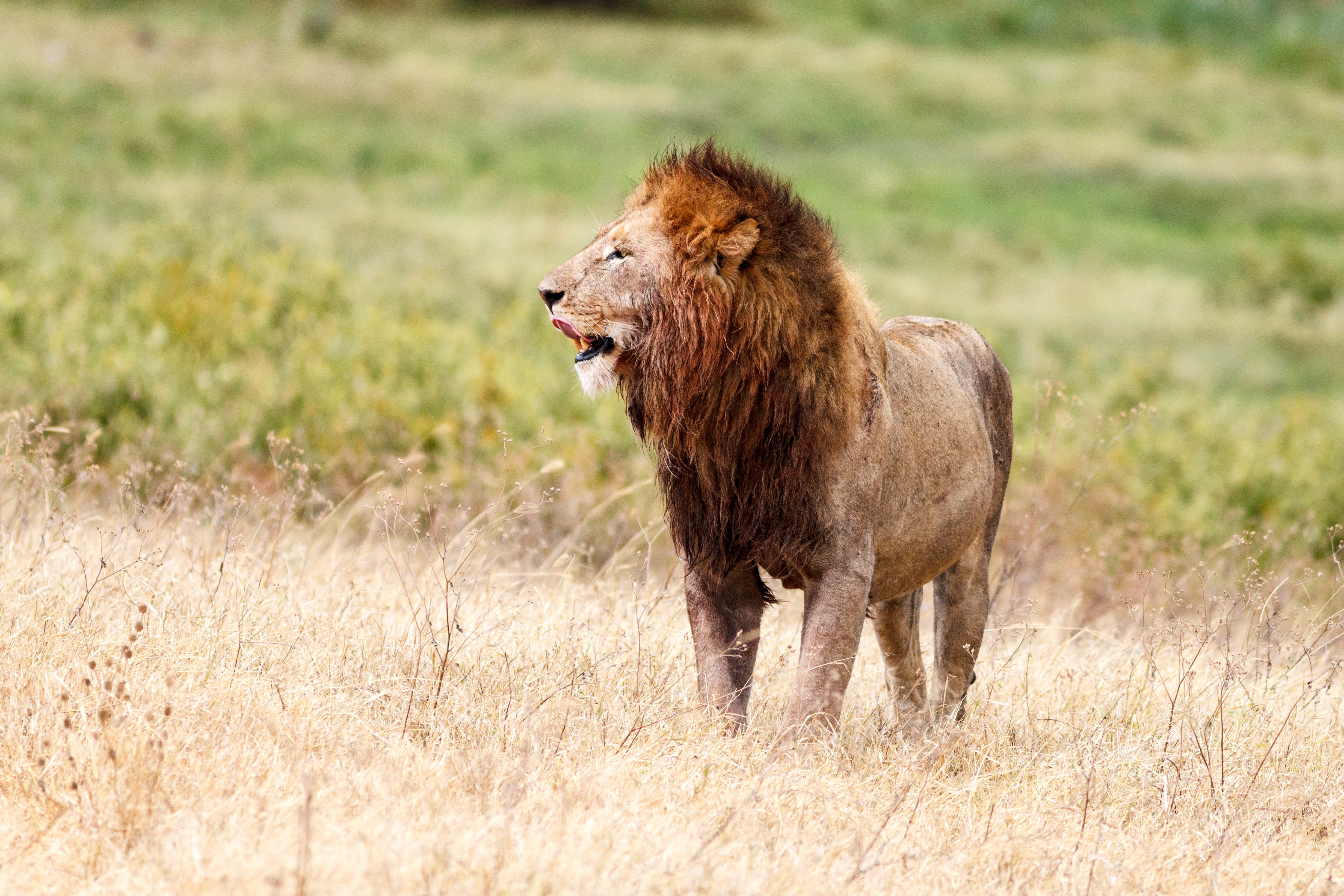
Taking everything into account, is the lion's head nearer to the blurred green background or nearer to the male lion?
the male lion

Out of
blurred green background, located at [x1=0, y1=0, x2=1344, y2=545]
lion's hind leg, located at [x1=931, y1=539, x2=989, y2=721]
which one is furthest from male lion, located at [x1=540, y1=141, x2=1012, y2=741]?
blurred green background, located at [x1=0, y1=0, x2=1344, y2=545]

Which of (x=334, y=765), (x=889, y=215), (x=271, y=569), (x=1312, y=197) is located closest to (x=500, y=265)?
(x=889, y=215)

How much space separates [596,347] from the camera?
4.78 meters

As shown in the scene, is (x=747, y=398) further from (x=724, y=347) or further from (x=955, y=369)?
(x=955, y=369)

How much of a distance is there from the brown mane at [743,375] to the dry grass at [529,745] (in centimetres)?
72

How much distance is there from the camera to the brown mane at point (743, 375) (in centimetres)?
466

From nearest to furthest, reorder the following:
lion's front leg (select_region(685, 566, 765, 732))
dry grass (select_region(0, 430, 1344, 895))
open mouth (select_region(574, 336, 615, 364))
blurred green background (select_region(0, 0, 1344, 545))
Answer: dry grass (select_region(0, 430, 1344, 895)) → open mouth (select_region(574, 336, 615, 364)) → lion's front leg (select_region(685, 566, 765, 732)) → blurred green background (select_region(0, 0, 1344, 545))

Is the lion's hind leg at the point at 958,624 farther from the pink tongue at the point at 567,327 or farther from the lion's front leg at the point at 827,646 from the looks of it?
the pink tongue at the point at 567,327

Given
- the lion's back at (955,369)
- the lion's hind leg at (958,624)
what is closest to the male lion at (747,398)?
the lion's back at (955,369)

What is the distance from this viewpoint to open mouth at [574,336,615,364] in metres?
4.77

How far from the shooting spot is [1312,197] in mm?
46406

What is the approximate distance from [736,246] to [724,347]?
1.09ft

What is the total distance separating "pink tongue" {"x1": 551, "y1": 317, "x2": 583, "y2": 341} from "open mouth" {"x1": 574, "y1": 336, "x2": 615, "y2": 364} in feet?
0.09

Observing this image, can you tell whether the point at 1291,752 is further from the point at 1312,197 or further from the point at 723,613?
the point at 1312,197
